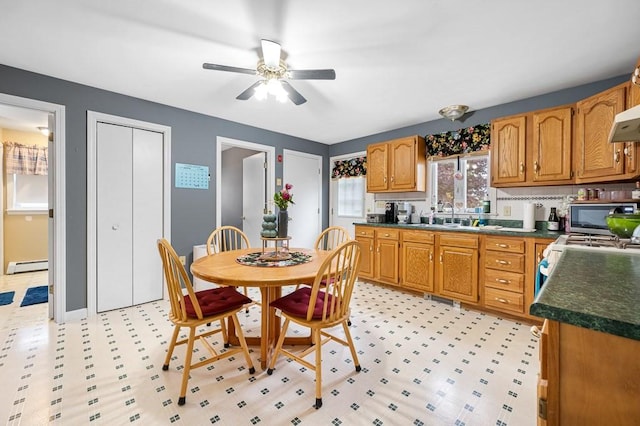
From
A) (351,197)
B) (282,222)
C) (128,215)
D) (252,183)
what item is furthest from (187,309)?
(351,197)

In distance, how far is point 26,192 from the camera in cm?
444

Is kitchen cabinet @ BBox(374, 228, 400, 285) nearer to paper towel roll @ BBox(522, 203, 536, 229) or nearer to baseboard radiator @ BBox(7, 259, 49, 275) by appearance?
paper towel roll @ BBox(522, 203, 536, 229)

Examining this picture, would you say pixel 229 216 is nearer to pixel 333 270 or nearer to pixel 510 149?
pixel 333 270

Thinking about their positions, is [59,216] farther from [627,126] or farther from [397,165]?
[627,126]

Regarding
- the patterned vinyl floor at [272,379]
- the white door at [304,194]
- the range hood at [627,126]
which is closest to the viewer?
the range hood at [627,126]

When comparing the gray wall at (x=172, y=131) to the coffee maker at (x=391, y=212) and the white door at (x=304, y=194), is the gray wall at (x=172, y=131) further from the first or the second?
the coffee maker at (x=391, y=212)

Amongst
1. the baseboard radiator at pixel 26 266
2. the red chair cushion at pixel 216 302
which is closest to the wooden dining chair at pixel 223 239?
the red chair cushion at pixel 216 302

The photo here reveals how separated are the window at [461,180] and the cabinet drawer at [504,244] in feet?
2.61

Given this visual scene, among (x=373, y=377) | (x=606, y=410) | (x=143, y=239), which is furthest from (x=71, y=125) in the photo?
(x=606, y=410)

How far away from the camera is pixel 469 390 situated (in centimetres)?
170

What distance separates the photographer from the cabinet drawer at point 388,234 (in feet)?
11.8

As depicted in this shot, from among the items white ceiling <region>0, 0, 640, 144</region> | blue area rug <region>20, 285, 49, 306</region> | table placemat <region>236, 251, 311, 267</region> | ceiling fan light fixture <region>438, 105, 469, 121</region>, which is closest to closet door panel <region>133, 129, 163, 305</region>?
white ceiling <region>0, 0, 640, 144</region>

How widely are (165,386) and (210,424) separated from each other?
0.48m

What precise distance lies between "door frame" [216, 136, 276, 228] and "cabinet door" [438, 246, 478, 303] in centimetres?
257
